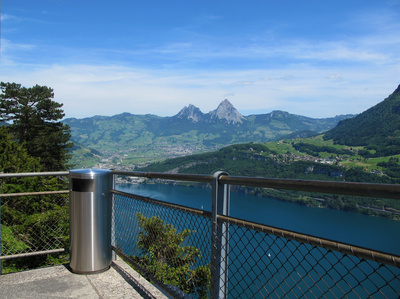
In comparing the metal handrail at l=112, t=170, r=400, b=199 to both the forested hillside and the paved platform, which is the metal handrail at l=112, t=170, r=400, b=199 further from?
the forested hillside

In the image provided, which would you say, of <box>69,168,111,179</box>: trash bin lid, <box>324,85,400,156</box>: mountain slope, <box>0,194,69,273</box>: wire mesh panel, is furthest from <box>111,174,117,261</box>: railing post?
<box>324,85,400,156</box>: mountain slope

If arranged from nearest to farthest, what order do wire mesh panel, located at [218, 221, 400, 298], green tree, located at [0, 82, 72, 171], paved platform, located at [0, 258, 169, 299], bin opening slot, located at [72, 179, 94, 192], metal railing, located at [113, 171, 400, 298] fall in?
metal railing, located at [113, 171, 400, 298] → wire mesh panel, located at [218, 221, 400, 298] → paved platform, located at [0, 258, 169, 299] → bin opening slot, located at [72, 179, 94, 192] → green tree, located at [0, 82, 72, 171]

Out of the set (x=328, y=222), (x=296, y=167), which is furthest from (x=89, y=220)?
(x=296, y=167)

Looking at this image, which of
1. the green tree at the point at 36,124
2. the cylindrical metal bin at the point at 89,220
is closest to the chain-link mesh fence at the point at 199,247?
the cylindrical metal bin at the point at 89,220

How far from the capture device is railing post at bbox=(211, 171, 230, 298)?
2344 mm

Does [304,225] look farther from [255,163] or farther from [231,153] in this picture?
[231,153]

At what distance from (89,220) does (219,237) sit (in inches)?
72.2

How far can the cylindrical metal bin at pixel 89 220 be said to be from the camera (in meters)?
→ 3.60

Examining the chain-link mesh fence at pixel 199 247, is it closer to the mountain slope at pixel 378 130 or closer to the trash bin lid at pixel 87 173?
the trash bin lid at pixel 87 173

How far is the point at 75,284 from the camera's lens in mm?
3488

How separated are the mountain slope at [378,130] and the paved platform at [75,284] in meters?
144

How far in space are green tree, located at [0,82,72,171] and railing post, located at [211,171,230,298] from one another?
35589 mm

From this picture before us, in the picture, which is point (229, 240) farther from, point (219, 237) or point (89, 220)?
point (89, 220)

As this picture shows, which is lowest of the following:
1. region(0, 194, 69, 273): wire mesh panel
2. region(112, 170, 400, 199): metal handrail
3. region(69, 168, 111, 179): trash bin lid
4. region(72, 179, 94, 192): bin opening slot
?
region(0, 194, 69, 273): wire mesh panel
